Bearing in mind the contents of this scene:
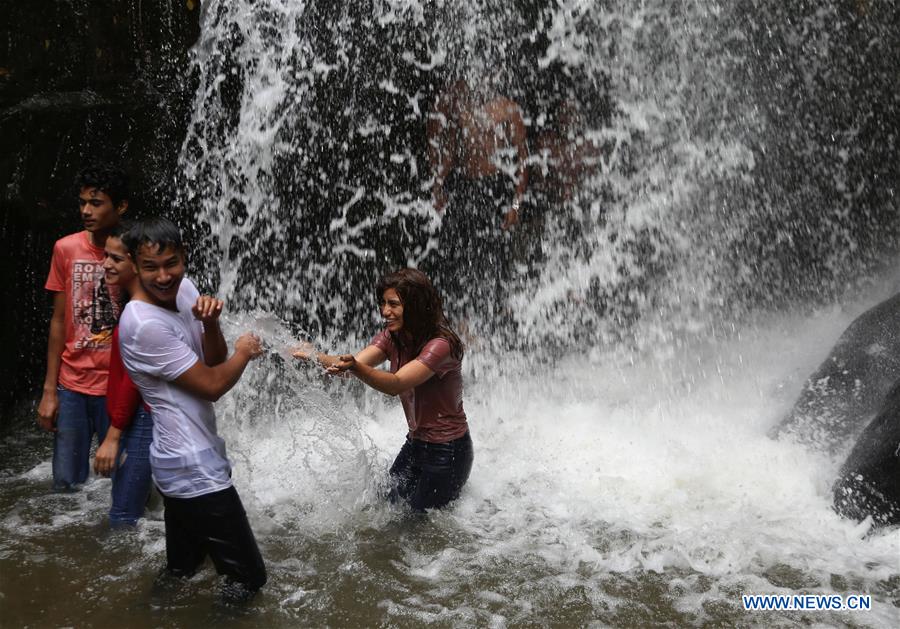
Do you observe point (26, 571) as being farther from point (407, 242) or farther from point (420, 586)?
point (407, 242)

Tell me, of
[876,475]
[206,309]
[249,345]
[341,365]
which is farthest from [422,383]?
[876,475]

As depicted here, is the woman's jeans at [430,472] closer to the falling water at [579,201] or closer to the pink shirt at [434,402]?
the pink shirt at [434,402]

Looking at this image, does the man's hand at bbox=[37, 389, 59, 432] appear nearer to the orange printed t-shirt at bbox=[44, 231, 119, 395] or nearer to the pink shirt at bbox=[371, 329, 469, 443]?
the orange printed t-shirt at bbox=[44, 231, 119, 395]

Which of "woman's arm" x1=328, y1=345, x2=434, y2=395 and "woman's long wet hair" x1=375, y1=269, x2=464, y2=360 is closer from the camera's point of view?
"woman's arm" x1=328, y1=345, x2=434, y2=395

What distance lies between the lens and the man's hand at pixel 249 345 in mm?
3201

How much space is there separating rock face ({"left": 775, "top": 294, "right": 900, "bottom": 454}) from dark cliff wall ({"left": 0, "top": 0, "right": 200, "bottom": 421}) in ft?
18.7

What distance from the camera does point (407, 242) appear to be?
7934mm

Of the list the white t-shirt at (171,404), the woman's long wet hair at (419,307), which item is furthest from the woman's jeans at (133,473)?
the woman's long wet hair at (419,307)

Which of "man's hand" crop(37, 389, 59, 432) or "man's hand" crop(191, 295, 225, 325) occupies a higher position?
"man's hand" crop(191, 295, 225, 325)

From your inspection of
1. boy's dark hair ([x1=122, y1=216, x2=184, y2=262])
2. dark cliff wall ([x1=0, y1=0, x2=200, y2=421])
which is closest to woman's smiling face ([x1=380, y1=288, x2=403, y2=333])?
boy's dark hair ([x1=122, y1=216, x2=184, y2=262])

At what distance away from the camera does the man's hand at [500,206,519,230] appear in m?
7.88

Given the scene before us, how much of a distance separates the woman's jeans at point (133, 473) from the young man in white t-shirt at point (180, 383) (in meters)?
0.58

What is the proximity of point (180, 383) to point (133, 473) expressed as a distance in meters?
1.03

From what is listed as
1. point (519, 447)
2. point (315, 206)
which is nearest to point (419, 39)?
point (315, 206)
